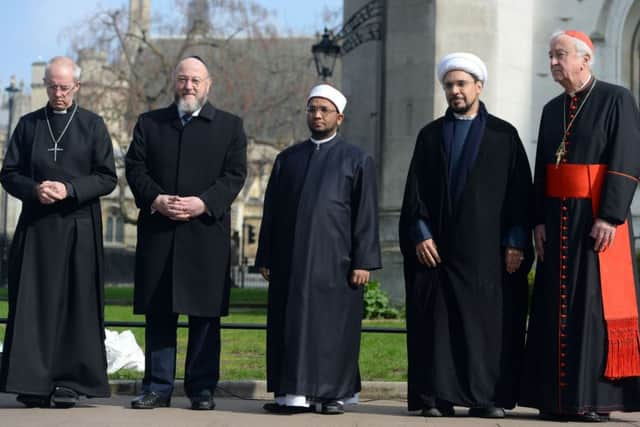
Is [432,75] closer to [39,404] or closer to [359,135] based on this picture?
[359,135]

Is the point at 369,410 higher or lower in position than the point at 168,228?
lower

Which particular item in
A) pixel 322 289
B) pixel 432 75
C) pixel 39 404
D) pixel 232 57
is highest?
pixel 232 57

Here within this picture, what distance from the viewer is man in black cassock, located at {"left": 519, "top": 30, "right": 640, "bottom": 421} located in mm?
9148

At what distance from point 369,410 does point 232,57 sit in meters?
33.1

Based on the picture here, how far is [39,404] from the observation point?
9805 mm

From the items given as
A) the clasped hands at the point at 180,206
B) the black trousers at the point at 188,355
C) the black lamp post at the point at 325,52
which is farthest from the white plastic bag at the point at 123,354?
the black lamp post at the point at 325,52

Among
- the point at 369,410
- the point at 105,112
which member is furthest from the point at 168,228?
the point at 105,112

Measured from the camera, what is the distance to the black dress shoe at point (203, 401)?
9648 millimetres

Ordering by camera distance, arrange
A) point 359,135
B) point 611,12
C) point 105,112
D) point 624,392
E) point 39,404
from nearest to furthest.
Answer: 1. point 624,392
2. point 39,404
3. point 611,12
4. point 359,135
5. point 105,112

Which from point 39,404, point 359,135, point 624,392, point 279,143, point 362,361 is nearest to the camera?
point 624,392

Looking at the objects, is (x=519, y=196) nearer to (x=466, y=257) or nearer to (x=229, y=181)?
(x=466, y=257)

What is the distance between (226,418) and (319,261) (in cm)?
131

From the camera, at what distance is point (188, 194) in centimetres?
989

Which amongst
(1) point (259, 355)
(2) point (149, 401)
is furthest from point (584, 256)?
(1) point (259, 355)
